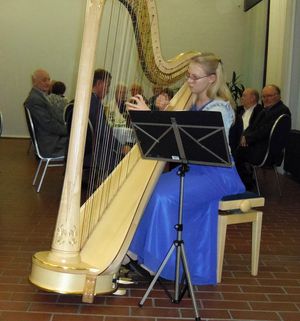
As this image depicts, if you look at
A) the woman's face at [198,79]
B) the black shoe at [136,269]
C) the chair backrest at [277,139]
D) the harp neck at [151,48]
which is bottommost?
the black shoe at [136,269]

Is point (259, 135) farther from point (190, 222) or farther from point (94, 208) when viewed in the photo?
point (94, 208)

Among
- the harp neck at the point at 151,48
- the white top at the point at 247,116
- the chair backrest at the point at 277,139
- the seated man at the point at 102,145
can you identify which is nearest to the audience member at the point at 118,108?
the seated man at the point at 102,145

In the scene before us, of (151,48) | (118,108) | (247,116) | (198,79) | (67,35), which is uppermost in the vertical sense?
(67,35)

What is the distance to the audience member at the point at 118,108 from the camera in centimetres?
335

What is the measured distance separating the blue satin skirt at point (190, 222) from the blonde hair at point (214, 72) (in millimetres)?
390

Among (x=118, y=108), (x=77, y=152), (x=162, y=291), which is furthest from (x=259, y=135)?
(x=77, y=152)

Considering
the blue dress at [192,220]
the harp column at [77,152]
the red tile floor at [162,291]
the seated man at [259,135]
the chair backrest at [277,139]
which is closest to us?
the harp column at [77,152]

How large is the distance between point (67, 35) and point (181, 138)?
8733mm

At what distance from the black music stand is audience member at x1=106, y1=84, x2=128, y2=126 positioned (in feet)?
3.46

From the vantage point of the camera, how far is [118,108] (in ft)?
12.9

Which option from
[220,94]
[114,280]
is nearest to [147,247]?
[114,280]

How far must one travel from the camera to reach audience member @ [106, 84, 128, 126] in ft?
11.0

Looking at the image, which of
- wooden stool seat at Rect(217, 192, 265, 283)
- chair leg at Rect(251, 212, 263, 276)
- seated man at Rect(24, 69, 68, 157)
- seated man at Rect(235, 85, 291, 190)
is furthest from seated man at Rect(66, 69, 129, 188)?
seated man at Rect(235, 85, 291, 190)

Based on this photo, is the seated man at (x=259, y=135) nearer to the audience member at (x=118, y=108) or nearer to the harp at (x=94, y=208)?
the audience member at (x=118, y=108)
